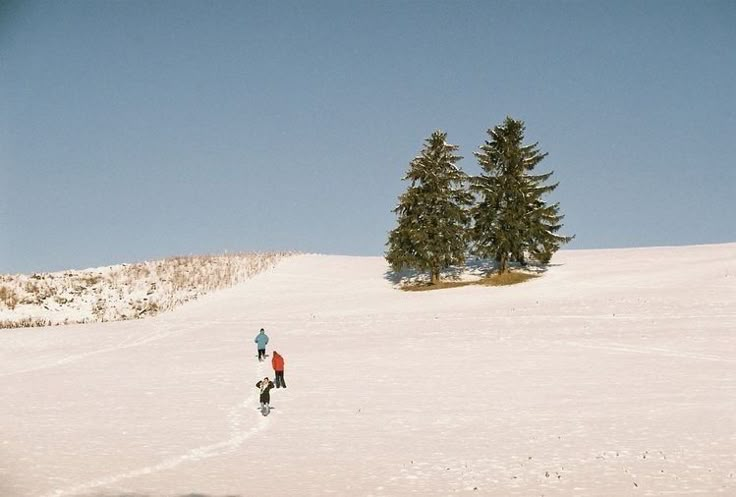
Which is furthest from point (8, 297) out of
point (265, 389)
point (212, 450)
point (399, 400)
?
point (212, 450)

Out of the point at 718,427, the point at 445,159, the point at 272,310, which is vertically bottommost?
the point at 718,427

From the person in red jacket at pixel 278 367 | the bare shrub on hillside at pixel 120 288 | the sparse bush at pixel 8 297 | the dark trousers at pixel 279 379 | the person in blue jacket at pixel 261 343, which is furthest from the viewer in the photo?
the sparse bush at pixel 8 297

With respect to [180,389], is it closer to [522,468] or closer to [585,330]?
[522,468]

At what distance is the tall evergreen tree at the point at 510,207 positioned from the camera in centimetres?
5566

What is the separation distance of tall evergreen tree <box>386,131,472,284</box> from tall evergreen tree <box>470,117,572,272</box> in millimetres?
1490

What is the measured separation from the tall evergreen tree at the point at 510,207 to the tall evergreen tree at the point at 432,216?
1490 mm

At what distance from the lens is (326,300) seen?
52.6 meters

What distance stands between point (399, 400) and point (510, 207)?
3543cm

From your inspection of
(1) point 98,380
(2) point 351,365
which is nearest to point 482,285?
(2) point 351,365

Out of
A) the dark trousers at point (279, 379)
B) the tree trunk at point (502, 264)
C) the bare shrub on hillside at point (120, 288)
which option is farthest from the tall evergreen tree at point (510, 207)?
the dark trousers at point (279, 379)

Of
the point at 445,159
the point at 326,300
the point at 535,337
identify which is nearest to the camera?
the point at 535,337

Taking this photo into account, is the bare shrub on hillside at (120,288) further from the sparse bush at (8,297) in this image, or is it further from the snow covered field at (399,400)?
the snow covered field at (399,400)

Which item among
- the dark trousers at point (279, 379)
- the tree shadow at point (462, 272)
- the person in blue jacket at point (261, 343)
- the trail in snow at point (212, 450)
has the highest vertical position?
the tree shadow at point (462, 272)

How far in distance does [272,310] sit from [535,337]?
826 inches
